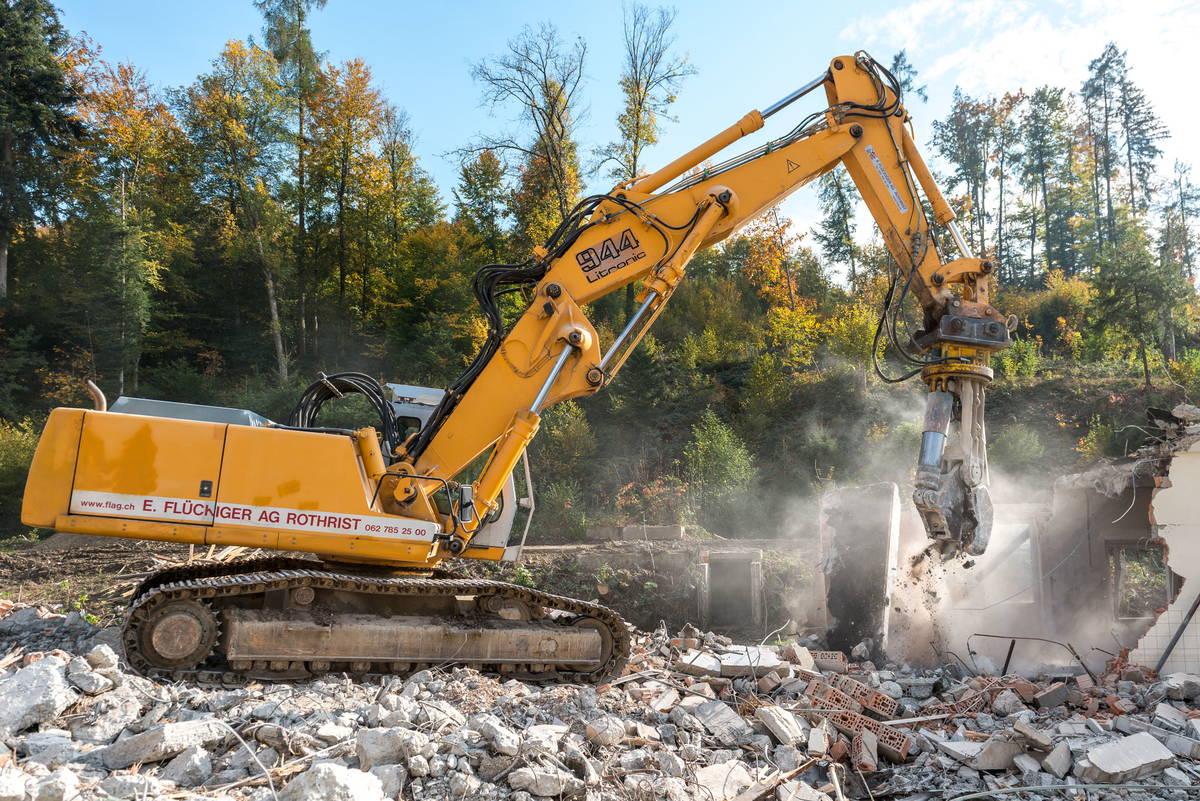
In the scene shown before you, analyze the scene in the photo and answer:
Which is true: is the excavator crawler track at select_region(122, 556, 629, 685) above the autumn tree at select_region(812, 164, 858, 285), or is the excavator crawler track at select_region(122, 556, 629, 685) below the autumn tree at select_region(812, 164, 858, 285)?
below

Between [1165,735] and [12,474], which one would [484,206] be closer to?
[12,474]

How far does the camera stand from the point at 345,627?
589cm

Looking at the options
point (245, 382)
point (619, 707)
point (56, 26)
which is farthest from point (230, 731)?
point (56, 26)

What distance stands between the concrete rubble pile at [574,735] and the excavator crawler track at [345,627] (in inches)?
8.7

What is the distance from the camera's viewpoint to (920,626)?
30.1 feet

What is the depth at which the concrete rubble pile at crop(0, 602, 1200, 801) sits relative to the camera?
155 inches

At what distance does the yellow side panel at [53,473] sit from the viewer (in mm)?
5520

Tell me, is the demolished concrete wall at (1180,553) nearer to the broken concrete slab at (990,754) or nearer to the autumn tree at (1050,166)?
the broken concrete slab at (990,754)

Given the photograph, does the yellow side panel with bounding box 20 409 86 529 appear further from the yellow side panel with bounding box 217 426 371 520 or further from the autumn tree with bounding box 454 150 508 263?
the autumn tree with bounding box 454 150 508 263

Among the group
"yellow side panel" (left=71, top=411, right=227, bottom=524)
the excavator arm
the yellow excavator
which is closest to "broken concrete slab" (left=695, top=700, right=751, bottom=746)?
the yellow excavator

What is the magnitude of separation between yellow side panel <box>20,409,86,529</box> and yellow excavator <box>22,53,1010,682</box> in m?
0.01

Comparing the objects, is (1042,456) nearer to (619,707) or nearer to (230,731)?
(619,707)

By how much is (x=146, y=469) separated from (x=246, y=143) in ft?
81.0

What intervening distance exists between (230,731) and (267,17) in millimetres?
32181
